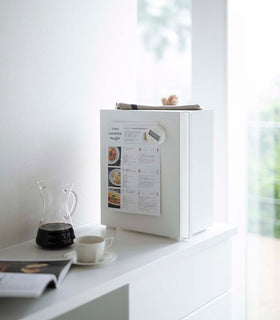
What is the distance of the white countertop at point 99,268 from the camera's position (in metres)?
1.14

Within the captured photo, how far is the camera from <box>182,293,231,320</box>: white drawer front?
5.39 ft

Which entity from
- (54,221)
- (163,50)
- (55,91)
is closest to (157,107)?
(55,91)

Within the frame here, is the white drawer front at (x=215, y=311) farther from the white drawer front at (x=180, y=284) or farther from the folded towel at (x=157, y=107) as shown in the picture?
the folded towel at (x=157, y=107)

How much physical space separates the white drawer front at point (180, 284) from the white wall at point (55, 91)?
45 cm

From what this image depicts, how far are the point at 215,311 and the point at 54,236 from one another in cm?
59

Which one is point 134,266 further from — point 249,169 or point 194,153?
point 249,169

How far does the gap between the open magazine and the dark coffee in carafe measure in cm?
18

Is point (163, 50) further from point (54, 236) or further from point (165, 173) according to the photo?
point (54, 236)

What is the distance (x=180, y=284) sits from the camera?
1561 mm

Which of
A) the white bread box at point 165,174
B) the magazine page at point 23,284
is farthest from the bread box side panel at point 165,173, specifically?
the magazine page at point 23,284

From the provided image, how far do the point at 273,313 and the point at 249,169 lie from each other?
0.58 meters

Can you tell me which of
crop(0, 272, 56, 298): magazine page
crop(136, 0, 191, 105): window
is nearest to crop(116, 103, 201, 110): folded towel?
crop(0, 272, 56, 298): magazine page

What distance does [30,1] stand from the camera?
160cm

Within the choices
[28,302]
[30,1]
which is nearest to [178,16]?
[30,1]
